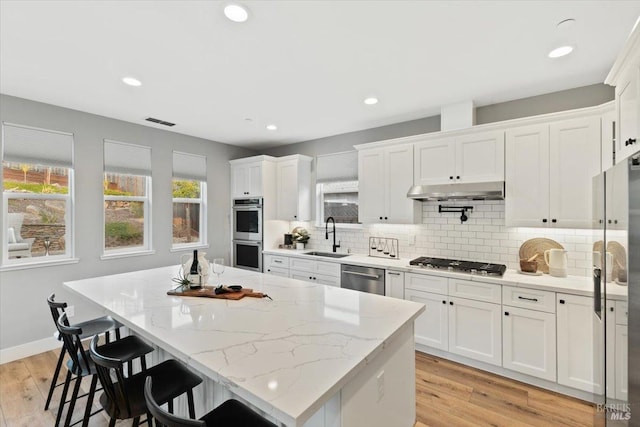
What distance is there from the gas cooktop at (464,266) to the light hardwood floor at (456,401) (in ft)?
3.16

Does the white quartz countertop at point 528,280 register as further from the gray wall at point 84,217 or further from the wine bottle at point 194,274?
the gray wall at point 84,217

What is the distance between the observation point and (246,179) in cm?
500

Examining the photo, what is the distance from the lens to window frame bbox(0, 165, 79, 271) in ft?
10.3

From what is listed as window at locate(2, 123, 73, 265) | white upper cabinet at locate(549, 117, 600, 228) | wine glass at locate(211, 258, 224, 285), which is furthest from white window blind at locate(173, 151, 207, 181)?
white upper cabinet at locate(549, 117, 600, 228)

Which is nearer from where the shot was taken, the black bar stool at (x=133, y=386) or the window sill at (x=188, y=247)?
the black bar stool at (x=133, y=386)

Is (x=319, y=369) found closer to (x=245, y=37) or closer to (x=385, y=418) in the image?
(x=385, y=418)

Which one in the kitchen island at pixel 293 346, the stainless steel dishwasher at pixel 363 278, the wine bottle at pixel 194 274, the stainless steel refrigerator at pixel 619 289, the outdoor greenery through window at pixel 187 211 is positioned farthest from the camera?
the outdoor greenery through window at pixel 187 211

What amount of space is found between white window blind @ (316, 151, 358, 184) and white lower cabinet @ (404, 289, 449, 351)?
1941mm

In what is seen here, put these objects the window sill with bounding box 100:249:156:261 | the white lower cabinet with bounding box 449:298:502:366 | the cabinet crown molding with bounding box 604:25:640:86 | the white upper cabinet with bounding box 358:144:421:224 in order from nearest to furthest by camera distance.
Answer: the cabinet crown molding with bounding box 604:25:640:86 < the white lower cabinet with bounding box 449:298:502:366 < the white upper cabinet with bounding box 358:144:421:224 < the window sill with bounding box 100:249:156:261

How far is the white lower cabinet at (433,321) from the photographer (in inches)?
121

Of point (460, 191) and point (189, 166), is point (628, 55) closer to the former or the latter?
point (460, 191)

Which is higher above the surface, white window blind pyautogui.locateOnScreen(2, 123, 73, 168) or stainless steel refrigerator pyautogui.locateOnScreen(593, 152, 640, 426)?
white window blind pyautogui.locateOnScreen(2, 123, 73, 168)

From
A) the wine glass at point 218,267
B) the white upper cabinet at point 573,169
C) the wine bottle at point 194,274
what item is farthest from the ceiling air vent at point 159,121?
the white upper cabinet at point 573,169

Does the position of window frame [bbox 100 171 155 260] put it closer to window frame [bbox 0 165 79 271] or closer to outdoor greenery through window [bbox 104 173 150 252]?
outdoor greenery through window [bbox 104 173 150 252]
